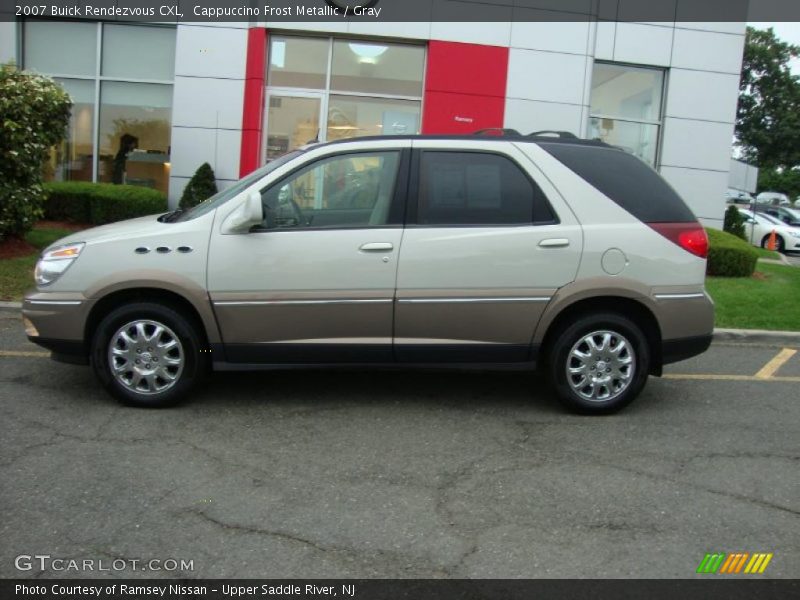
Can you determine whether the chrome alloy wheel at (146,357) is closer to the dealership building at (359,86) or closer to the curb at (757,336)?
the curb at (757,336)

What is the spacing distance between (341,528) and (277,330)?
1763mm

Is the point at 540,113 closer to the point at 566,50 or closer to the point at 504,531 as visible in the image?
the point at 566,50

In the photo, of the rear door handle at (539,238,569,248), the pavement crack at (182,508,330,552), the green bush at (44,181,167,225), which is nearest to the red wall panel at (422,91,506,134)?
the green bush at (44,181,167,225)

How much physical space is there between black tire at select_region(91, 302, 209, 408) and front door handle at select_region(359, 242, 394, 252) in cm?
124

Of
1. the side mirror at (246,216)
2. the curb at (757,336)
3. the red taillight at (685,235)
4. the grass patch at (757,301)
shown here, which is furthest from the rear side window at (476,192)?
the grass patch at (757,301)

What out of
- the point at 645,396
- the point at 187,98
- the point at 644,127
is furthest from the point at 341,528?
the point at 644,127

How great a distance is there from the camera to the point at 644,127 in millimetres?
14516

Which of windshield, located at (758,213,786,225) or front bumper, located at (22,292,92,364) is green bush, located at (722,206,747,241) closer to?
windshield, located at (758,213,786,225)

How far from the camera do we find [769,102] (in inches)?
2039

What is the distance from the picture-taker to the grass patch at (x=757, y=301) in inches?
340

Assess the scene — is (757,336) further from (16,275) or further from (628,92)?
(16,275)

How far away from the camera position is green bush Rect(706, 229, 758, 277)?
1157cm

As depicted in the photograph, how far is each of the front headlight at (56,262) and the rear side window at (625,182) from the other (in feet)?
10.7

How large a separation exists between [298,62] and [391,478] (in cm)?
1054
